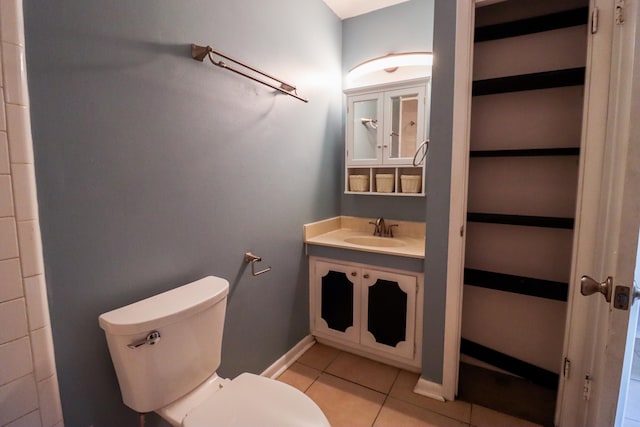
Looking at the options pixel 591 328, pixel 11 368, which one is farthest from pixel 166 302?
pixel 591 328

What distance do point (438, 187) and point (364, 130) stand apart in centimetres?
91

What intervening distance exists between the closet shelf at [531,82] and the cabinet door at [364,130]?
68cm

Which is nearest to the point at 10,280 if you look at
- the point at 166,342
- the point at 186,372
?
the point at 166,342

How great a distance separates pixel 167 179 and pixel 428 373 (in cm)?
171

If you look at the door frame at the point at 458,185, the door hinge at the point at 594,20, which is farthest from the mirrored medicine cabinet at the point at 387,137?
the door hinge at the point at 594,20

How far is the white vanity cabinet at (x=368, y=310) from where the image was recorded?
1.73 metres

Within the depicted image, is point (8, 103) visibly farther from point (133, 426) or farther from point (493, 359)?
point (493, 359)

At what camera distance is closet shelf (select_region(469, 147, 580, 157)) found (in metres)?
1.41

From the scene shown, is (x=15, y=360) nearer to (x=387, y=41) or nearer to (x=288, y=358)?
(x=288, y=358)

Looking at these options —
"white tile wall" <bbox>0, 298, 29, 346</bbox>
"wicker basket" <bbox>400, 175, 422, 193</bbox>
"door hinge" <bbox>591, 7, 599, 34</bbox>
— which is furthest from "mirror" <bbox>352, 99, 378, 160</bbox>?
"white tile wall" <bbox>0, 298, 29, 346</bbox>

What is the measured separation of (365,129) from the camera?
2188 mm

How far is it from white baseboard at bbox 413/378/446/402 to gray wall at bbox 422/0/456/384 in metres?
0.03

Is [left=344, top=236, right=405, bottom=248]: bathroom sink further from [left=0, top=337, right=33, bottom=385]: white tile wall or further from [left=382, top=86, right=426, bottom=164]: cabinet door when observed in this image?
[left=0, top=337, right=33, bottom=385]: white tile wall

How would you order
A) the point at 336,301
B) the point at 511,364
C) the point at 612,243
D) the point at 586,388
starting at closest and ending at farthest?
1. the point at 612,243
2. the point at 586,388
3. the point at 511,364
4. the point at 336,301
